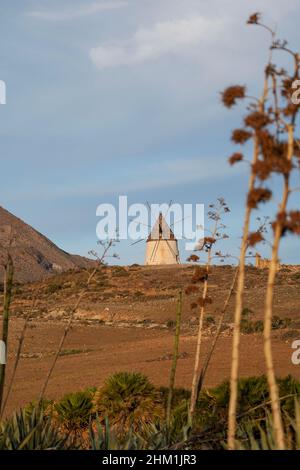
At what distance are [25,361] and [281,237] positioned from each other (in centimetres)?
3061

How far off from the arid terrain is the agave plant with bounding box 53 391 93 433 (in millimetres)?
3676

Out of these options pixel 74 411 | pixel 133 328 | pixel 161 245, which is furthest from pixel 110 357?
pixel 161 245

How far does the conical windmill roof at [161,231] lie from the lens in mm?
87688

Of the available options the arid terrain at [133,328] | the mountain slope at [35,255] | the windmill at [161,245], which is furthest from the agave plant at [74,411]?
the mountain slope at [35,255]

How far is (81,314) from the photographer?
54656mm

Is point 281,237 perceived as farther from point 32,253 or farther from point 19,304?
point 32,253

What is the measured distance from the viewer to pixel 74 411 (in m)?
13.8

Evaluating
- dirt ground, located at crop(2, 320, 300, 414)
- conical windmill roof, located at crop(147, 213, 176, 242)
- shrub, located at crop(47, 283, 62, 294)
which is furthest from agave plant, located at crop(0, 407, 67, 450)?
conical windmill roof, located at crop(147, 213, 176, 242)

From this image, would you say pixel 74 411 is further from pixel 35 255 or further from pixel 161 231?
pixel 35 255

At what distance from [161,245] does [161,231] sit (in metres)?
1.73

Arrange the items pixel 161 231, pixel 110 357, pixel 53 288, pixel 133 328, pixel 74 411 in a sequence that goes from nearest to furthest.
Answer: pixel 74 411, pixel 110 357, pixel 133 328, pixel 53 288, pixel 161 231

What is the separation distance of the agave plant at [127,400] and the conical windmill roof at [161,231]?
73514 mm
